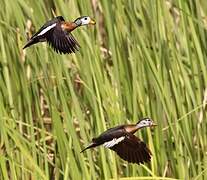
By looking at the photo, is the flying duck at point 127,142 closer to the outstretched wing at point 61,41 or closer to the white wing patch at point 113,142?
the white wing patch at point 113,142

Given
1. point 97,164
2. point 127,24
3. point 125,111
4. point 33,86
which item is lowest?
point 97,164

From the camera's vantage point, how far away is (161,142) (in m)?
2.12

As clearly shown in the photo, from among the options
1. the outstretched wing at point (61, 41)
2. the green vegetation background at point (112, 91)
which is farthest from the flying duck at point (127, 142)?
the green vegetation background at point (112, 91)

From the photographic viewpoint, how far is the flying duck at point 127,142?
49.8 inches

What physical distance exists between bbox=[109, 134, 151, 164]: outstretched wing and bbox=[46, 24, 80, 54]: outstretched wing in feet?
0.96

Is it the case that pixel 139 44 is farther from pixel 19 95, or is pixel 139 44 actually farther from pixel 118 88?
pixel 19 95

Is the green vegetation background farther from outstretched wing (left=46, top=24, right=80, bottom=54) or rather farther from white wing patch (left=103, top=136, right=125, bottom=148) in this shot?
outstretched wing (left=46, top=24, right=80, bottom=54)

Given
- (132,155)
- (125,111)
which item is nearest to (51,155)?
(125,111)

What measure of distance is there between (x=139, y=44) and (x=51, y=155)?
621mm

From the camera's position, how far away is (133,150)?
4.52 feet

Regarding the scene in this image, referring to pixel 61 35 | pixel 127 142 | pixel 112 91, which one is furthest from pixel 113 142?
pixel 112 91

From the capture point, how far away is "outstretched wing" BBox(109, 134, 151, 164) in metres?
1.36

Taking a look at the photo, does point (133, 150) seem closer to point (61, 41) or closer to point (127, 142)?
point (127, 142)

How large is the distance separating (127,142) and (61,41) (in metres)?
0.33
